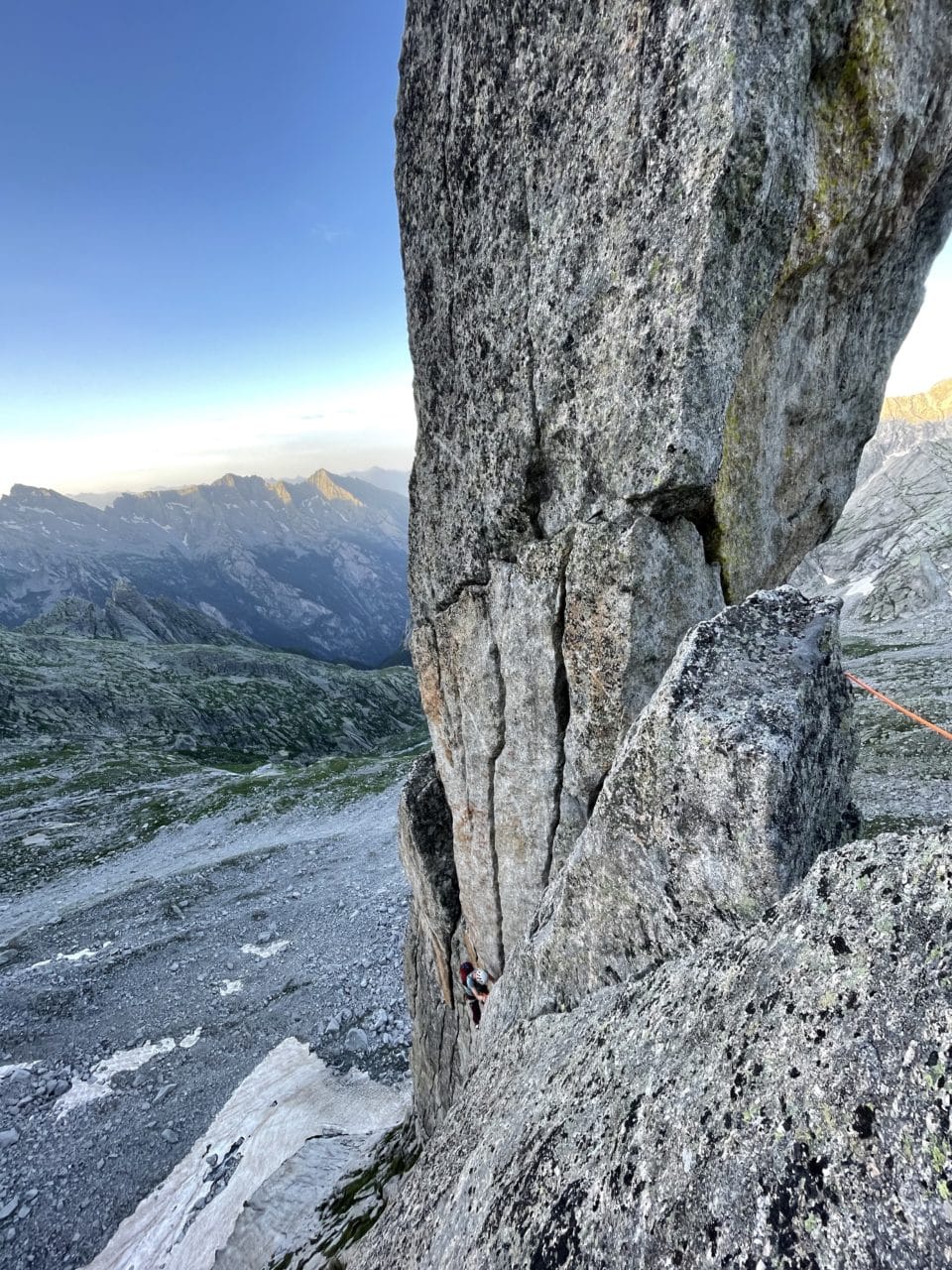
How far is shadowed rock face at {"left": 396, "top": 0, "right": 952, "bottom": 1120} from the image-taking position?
9195mm

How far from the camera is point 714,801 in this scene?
24.1 feet

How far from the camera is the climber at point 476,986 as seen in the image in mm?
16625

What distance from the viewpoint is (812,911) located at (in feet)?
18.0

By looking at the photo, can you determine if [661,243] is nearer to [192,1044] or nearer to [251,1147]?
[251,1147]

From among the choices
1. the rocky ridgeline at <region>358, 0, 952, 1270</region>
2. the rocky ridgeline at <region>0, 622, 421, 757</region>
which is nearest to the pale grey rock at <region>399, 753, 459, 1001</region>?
the rocky ridgeline at <region>358, 0, 952, 1270</region>

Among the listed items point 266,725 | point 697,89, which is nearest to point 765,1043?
point 697,89

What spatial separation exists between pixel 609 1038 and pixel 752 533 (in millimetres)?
10041

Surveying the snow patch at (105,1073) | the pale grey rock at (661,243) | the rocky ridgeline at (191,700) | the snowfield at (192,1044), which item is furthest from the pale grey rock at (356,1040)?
the rocky ridgeline at (191,700)

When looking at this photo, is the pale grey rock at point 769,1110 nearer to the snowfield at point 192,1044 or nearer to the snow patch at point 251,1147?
the snowfield at point 192,1044

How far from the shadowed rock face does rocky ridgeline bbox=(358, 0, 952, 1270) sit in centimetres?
7

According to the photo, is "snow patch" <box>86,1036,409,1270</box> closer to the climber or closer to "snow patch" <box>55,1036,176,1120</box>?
"snow patch" <box>55,1036,176,1120</box>

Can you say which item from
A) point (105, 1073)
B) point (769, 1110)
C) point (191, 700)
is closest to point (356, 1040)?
point (105, 1073)

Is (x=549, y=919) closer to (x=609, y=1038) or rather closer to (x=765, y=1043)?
(x=609, y=1038)

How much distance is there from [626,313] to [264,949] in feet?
150
